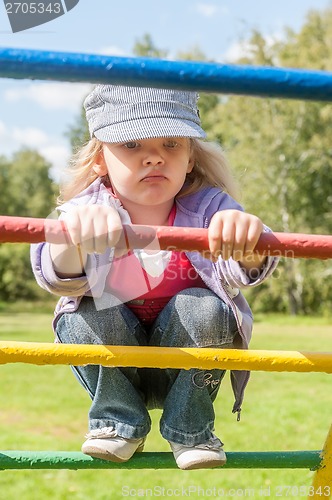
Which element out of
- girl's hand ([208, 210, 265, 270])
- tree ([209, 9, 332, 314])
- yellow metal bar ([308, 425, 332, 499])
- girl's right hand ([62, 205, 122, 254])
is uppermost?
girl's right hand ([62, 205, 122, 254])

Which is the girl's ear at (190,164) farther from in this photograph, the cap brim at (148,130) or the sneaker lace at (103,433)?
the sneaker lace at (103,433)

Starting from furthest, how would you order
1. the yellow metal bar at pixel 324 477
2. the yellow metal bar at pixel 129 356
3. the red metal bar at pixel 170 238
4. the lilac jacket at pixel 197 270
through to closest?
the yellow metal bar at pixel 324 477, the lilac jacket at pixel 197 270, the yellow metal bar at pixel 129 356, the red metal bar at pixel 170 238

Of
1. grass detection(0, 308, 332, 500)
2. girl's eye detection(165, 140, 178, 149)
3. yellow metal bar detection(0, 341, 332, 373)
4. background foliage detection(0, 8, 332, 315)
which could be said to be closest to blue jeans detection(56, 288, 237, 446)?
yellow metal bar detection(0, 341, 332, 373)

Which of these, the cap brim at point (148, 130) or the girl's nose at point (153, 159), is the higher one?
the cap brim at point (148, 130)

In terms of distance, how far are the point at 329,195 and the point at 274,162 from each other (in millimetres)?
2139

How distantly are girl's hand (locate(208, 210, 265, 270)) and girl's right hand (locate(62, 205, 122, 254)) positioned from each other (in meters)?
0.17

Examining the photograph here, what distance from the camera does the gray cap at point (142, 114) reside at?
5.66 ft

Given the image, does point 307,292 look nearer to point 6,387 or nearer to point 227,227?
point 6,387

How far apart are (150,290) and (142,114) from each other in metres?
0.43

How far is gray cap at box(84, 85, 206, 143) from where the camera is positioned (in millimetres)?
1727

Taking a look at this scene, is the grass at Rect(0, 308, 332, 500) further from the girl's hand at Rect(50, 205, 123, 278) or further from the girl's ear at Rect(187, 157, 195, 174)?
the girl's hand at Rect(50, 205, 123, 278)

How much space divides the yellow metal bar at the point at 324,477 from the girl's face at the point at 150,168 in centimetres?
72

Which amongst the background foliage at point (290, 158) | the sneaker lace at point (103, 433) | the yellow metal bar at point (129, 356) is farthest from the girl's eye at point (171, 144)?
the background foliage at point (290, 158)

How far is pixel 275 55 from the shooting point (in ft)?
68.4
